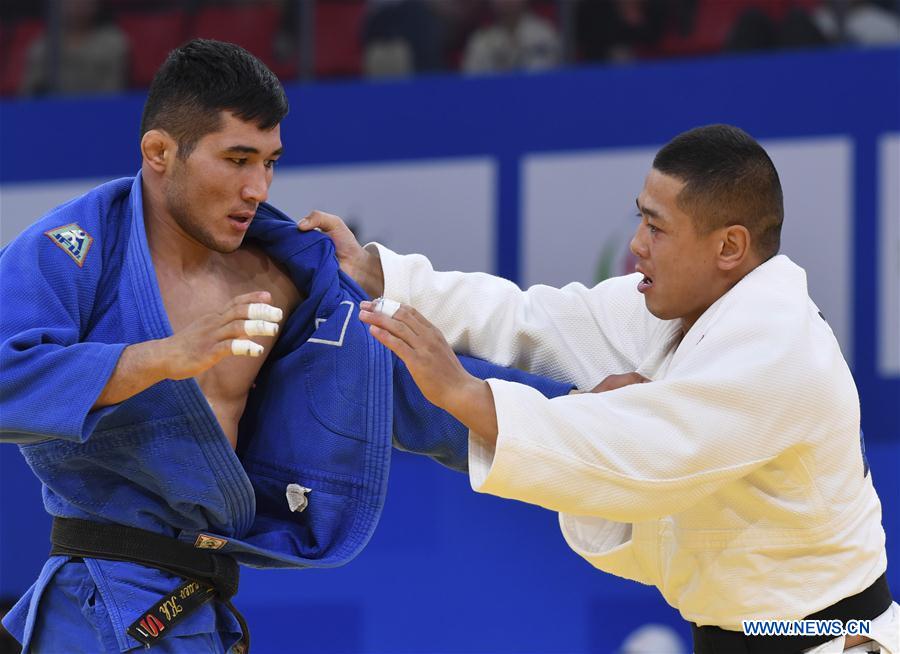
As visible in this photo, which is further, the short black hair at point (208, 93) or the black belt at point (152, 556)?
the short black hair at point (208, 93)

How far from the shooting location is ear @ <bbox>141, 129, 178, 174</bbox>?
101 inches

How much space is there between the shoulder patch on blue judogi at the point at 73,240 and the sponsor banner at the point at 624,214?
2.74 meters

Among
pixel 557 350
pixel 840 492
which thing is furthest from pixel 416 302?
pixel 840 492

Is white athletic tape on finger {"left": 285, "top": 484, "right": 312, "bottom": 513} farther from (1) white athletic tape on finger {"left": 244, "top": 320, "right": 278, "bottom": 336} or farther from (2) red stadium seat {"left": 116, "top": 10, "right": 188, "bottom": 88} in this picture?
(2) red stadium seat {"left": 116, "top": 10, "right": 188, "bottom": 88}

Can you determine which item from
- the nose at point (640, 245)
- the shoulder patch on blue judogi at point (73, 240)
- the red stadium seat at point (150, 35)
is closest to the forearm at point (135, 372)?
the shoulder patch on blue judogi at point (73, 240)

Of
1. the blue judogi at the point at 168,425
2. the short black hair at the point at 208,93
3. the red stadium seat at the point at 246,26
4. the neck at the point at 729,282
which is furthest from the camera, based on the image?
the red stadium seat at the point at 246,26

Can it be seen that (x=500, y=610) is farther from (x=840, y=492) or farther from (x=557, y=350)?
(x=840, y=492)

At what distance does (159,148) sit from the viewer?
2.58 m

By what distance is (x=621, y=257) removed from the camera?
15.8ft

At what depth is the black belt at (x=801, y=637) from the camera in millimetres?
2479

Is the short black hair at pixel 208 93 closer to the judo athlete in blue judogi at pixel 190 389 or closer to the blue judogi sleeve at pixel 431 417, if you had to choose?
the judo athlete in blue judogi at pixel 190 389

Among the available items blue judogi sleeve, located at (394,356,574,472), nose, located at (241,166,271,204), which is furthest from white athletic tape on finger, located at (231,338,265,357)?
blue judogi sleeve, located at (394,356,574,472)

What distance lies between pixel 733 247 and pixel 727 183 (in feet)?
0.47

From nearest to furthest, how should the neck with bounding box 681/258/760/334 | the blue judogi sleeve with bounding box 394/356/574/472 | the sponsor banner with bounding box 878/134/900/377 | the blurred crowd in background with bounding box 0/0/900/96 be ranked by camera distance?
the neck with bounding box 681/258/760/334 → the blue judogi sleeve with bounding box 394/356/574/472 → the sponsor banner with bounding box 878/134/900/377 → the blurred crowd in background with bounding box 0/0/900/96
